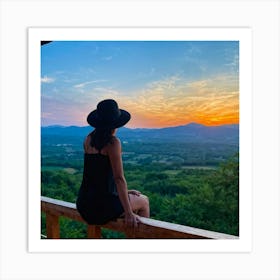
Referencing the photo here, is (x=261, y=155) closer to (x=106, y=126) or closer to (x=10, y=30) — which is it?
(x=106, y=126)

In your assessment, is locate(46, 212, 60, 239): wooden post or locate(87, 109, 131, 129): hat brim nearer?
locate(87, 109, 131, 129): hat brim

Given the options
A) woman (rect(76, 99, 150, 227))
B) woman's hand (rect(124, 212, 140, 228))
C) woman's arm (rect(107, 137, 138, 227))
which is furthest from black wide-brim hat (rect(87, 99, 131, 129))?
woman's hand (rect(124, 212, 140, 228))

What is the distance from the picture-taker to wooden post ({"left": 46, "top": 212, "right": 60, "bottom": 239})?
300cm

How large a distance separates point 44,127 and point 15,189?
46 cm

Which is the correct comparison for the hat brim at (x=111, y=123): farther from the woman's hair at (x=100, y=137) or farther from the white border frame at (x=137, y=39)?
the white border frame at (x=137, y=39)

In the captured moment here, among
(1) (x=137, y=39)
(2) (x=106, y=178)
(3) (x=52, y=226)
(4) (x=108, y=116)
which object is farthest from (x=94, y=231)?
A: (1) (x=137, y=39)

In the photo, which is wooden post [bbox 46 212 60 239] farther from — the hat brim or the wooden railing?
the hat brim

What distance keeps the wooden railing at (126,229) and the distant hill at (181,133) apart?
486mm

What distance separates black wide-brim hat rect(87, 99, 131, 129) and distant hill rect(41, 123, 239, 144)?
0.17 ft

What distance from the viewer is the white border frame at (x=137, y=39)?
295cm

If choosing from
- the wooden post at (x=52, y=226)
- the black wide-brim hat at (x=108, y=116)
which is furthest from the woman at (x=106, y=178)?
the wooden post at (x=52, y=226)

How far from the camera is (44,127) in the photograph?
3025mm

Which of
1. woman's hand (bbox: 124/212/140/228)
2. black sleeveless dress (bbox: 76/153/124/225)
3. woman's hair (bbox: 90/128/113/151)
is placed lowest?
woman's hand (bbox: 124/212/140/228)

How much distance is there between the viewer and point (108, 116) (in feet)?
9.56
